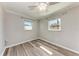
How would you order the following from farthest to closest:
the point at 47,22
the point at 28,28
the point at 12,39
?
the point at 28,28, the point at 47,22, the point at 12,39

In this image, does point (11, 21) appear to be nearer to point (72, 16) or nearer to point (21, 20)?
point (21, 20)

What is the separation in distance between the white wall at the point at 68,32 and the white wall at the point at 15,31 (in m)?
0.61

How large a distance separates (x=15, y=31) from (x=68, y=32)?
217 cm

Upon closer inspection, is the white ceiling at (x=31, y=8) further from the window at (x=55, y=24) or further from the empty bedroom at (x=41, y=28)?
the window at (x=55, y=24)

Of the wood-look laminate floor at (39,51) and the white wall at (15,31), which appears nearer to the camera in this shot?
the wood-look laminate floor at (39,51)

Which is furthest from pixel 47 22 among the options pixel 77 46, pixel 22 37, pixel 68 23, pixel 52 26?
pixel 77 46

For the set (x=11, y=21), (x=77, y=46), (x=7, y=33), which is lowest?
(x=77, y=46)

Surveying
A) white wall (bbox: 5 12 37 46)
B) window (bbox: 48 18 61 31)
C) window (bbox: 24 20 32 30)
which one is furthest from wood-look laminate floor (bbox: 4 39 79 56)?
window (bbox: 24 20 32 30)

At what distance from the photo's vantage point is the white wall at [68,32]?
287 cm

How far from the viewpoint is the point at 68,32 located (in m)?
3.21

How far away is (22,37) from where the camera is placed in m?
4.32

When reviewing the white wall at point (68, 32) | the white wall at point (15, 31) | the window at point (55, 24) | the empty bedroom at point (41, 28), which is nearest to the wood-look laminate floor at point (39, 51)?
the empty bedroom at point (41, 28)

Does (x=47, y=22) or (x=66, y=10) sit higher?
(x=66, y=10)

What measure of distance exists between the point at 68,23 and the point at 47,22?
1033 millimetres
